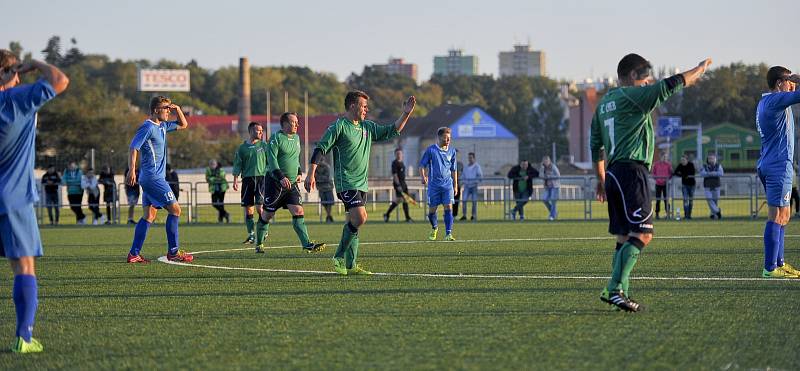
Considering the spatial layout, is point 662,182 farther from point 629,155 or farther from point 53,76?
point 53,76

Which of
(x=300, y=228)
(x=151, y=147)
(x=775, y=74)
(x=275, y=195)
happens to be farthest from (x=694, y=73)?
(x=275, y=195)

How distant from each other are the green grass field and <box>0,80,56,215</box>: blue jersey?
1.00m

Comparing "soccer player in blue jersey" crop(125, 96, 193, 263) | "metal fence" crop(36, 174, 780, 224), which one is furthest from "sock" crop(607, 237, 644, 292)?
"metal fence" crop(36, 174, 780, 224)

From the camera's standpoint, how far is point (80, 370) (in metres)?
6.59

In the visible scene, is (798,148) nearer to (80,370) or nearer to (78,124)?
(80,370)

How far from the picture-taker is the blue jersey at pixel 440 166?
72.3ft

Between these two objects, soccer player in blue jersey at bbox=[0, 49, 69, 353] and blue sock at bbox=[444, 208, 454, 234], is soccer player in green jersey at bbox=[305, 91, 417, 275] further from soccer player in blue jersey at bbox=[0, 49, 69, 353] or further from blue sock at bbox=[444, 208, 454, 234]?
blue sock at bbox=[444, 208, 454, 234]

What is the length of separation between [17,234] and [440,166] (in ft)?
49.7

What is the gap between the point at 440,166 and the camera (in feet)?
72.3

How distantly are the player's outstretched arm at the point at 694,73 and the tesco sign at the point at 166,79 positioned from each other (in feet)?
325

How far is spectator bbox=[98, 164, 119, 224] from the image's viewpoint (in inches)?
1329

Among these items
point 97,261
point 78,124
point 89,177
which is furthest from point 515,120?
point 97,261

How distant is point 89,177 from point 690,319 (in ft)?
101

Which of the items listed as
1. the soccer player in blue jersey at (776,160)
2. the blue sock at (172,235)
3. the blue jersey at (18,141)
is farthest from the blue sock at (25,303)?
the blue sock at (172,235)
